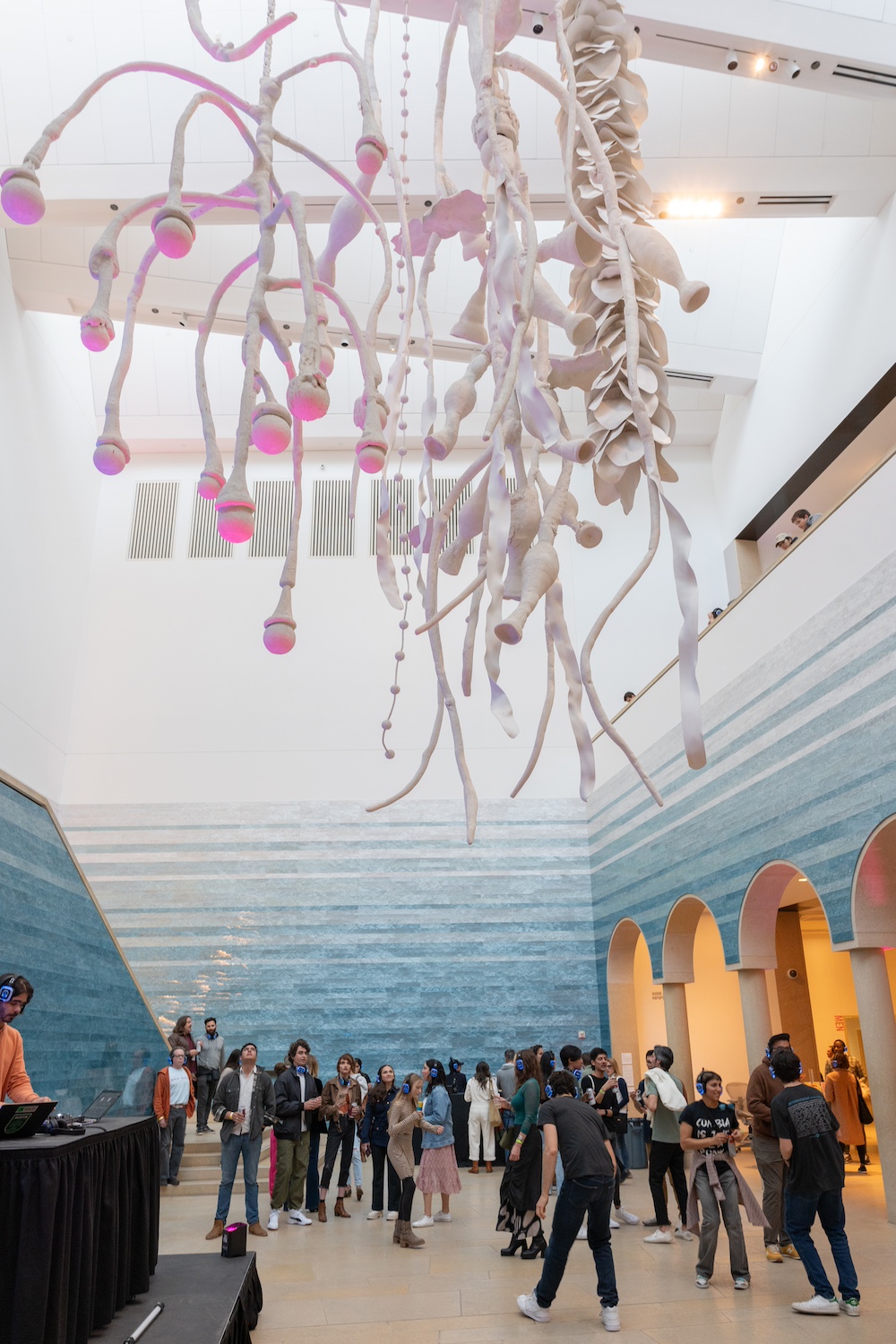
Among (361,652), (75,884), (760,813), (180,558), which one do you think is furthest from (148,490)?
(760,813)

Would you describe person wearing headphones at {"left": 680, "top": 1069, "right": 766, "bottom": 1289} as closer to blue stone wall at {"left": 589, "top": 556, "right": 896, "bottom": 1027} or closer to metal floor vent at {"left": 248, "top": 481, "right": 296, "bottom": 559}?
blue stone wall at {"left": 589, "top": 556, "right": 896, "bottom": 1027}

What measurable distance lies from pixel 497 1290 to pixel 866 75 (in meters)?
Result: 9.07

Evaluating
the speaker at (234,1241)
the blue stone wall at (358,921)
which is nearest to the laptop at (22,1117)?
the speaker at (234,1241)

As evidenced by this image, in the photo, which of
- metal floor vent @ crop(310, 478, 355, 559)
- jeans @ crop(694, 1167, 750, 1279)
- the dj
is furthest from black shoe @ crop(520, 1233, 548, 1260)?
metal floor vent @ crop(310, 478, 355, 559)

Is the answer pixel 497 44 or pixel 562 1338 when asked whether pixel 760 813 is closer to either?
pixel 562 1338

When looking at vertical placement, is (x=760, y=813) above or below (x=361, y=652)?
A: below

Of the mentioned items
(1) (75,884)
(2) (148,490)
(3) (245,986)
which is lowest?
(3) (245,986)

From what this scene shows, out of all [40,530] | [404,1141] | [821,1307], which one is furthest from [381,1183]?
[40,530]

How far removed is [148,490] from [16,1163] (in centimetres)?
1433

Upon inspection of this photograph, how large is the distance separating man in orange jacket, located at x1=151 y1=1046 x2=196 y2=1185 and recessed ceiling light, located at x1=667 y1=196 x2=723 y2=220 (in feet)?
31.3

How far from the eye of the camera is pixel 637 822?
12625 millimetres

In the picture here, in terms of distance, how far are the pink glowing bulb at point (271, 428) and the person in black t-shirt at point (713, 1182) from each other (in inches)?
219

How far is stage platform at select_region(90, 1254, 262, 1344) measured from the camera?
12.2 feet

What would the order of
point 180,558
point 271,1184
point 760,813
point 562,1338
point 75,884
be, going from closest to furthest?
point 562,1338 → point 271,1184 → point 760,813 → point 75,884 → point 180,558
